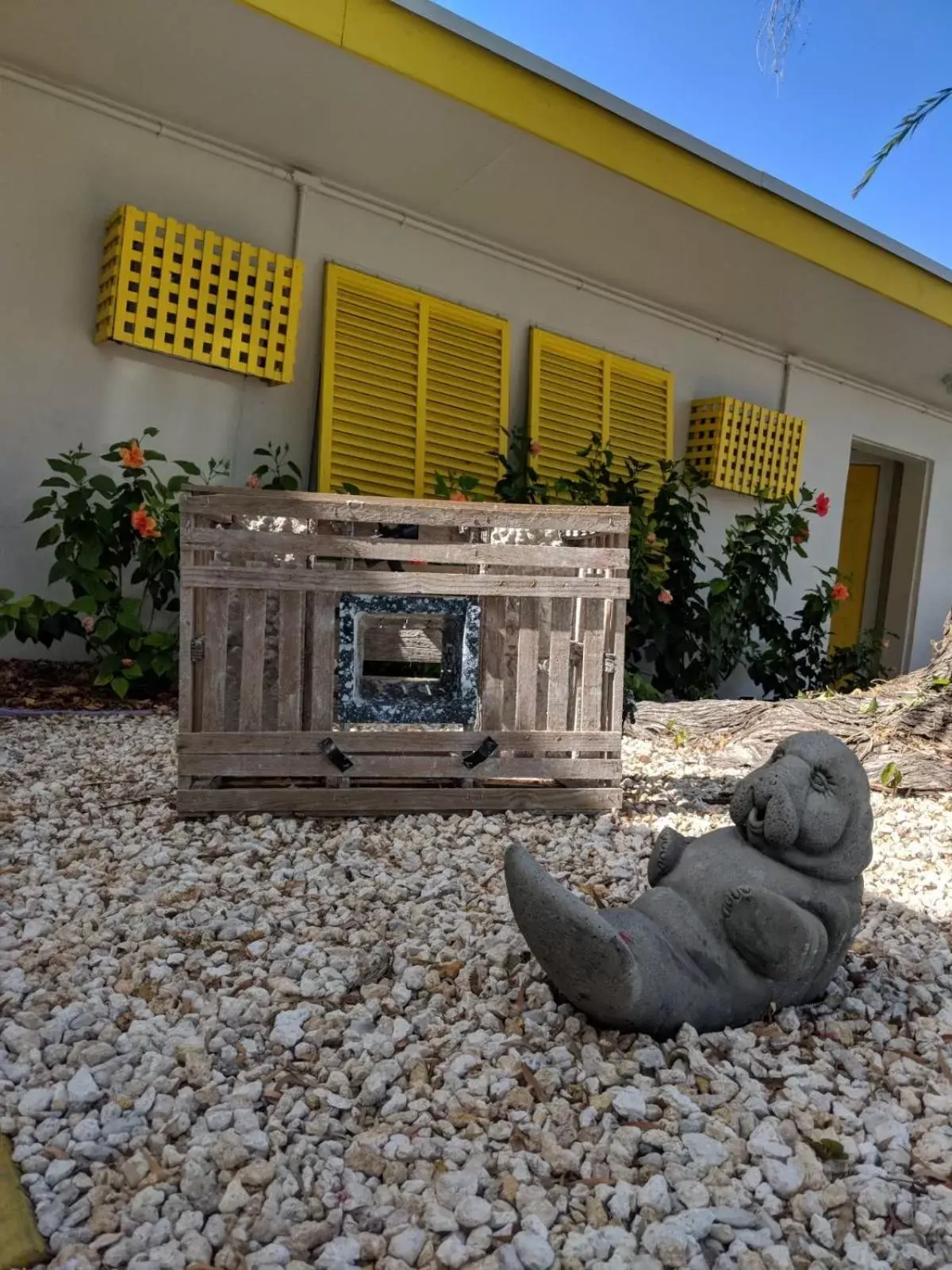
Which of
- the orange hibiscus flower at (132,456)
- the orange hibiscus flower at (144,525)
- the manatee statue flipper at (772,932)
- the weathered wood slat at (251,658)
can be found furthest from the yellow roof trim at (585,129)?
Answer: the manatee statue flipper at (772,932)

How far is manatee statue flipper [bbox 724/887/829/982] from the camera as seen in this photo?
165 cm

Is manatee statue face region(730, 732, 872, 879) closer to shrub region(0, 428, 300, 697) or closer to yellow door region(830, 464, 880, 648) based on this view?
shrub region(0, 428, 300, 697)

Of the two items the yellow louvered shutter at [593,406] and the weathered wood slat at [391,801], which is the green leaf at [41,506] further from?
the yellow louvered shutter at [593,406]

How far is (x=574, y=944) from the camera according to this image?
154cm

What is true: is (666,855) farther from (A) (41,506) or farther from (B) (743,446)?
(B) (743,446)

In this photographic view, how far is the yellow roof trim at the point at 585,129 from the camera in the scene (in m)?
4.06

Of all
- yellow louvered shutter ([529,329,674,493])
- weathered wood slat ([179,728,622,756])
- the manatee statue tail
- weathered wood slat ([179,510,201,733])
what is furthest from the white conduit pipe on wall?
the manatee statue tail

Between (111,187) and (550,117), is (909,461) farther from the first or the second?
(111,187)

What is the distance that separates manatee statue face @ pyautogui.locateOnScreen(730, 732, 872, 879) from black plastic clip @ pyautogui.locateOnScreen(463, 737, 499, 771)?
1.31 m

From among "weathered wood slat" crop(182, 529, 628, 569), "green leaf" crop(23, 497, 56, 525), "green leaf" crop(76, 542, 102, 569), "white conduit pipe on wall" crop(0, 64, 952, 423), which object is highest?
"white conduit pipe on wall" crop(0, 64, 952, 423)

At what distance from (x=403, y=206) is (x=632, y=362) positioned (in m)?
2.03

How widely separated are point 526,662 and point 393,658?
44 cm

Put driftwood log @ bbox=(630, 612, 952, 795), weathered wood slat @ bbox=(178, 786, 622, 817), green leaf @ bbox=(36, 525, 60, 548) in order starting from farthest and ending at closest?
green leaf @ bbox=(36, 525, 60, 548) → driftwood log @ bbox=(630, 612, 952, 795) → weathered wood slat @ bbox=(178, 786, 622, 817)

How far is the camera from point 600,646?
10.3 ft
